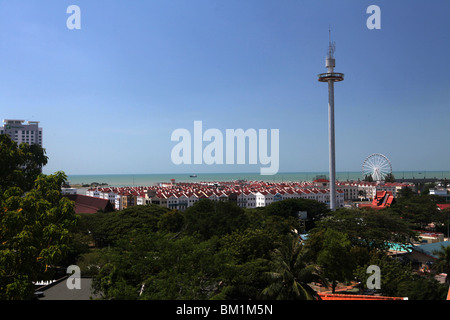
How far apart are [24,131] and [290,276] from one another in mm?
79491

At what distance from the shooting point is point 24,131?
7519 centimetres

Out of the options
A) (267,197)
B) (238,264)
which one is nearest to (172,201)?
(267,197)

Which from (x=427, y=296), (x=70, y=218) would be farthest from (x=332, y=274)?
(x=70, y=218)

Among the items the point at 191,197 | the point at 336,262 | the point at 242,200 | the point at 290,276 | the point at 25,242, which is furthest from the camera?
the point at 242,200

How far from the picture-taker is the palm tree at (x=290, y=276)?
479 inches

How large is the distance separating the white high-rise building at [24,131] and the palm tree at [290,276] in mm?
74391

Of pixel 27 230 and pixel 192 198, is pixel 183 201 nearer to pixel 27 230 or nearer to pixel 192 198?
pixel 192 198

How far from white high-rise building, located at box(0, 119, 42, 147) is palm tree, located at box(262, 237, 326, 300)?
244ft

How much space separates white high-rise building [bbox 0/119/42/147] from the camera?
7344 centimetres

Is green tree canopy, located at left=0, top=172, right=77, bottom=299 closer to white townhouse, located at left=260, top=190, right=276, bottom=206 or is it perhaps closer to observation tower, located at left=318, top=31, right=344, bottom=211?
observation tower, located at left=318, top=31, right=344, bottom=211

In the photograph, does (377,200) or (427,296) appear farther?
(377,200)

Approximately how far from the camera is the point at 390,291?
15023 millimetres
